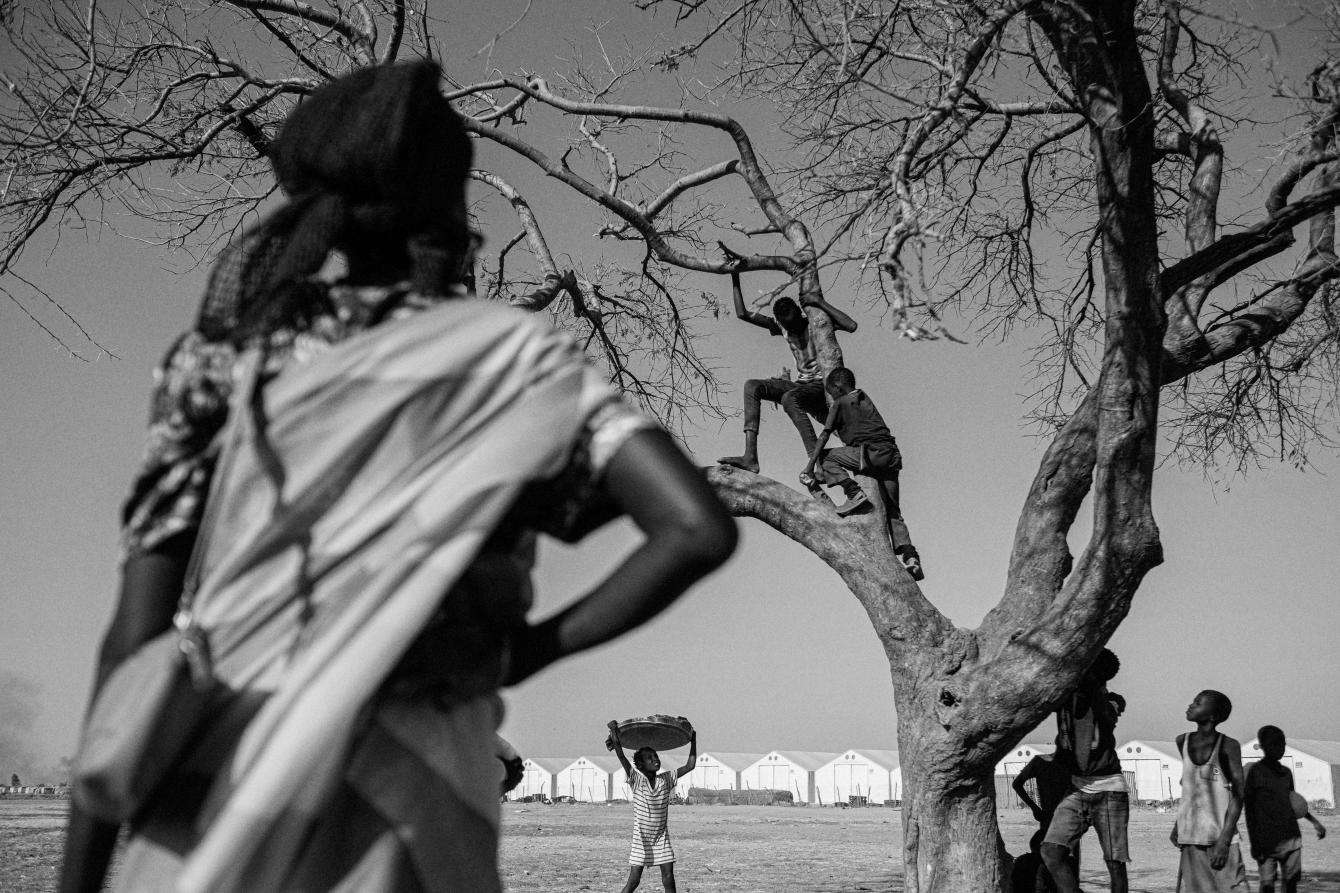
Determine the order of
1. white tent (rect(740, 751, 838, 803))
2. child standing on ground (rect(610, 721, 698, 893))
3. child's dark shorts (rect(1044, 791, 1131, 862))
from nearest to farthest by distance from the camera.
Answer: child's dark shorts (rect(1044, 791, 1131, 862)), child standing on ground (rect(610, 721, 698, 893)), white tent (rect(740, 751, 838, 803))

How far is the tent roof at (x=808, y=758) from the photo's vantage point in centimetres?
8412

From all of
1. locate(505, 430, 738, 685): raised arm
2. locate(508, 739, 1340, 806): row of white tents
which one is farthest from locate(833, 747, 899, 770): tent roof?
locate(505, 430, 738, 685): raised arm

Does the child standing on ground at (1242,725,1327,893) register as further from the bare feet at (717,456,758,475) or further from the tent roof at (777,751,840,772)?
the tent roof at (777,751,840,772)

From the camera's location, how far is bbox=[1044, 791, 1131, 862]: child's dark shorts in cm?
791

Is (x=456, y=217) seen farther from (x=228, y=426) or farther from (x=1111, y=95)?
(x=1111, y=95)

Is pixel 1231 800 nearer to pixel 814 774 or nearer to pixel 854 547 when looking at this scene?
pixel 854 547

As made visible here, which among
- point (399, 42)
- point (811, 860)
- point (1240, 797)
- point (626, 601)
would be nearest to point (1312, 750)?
point (811, 860)

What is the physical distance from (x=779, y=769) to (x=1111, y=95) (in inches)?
3246

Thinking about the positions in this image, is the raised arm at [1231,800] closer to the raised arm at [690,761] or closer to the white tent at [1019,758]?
the raised arm at [690,761]

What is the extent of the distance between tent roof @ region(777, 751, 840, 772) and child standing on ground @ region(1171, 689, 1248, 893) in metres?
76.2

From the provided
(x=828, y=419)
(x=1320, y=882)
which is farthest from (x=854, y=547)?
(x=1320, y=882)

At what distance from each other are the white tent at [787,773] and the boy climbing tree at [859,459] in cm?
7721

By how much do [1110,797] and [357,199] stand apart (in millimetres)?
7881

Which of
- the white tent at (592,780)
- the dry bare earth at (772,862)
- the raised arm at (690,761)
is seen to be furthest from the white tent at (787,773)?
the raised arm at (690,761)
